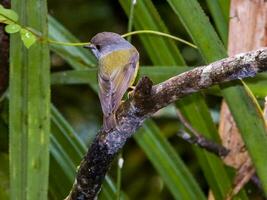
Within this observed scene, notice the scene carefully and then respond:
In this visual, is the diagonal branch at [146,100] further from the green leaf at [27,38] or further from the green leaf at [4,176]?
the green leaf at [4,176]

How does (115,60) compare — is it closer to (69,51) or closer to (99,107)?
(69,51)

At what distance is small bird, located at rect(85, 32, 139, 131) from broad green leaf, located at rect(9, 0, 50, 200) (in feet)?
0.41

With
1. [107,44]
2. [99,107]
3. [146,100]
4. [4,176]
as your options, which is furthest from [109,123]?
[99,107]

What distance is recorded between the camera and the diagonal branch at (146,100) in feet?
3.86

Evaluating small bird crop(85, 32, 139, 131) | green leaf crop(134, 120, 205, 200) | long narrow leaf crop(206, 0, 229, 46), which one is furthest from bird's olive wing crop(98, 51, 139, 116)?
green leaf crop(134, 120, 205, 200)

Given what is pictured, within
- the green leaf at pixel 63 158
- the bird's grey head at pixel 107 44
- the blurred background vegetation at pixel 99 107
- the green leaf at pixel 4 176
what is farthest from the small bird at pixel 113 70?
the blurred background vegetation at pixel 99 107

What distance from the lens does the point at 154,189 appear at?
289 centimetres

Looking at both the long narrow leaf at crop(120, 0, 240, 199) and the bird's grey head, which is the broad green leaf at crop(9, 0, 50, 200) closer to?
the bird's grey head

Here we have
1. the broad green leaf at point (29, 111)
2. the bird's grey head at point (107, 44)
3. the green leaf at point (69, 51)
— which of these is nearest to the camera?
the broad green leaf at point (29, 111)

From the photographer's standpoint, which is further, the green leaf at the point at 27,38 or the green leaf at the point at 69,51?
the green leaf at the point at 69,51

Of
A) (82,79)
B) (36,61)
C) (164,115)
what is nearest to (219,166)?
(82,79)

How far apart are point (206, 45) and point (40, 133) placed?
38 centimetres

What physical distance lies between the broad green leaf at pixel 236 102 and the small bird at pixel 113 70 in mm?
157

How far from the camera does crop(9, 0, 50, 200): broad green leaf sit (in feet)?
5.02
